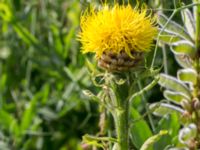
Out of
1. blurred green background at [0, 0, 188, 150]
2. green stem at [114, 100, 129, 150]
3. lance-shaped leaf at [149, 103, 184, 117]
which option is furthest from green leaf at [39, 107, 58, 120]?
green stem at [114, 100, 129, 150]

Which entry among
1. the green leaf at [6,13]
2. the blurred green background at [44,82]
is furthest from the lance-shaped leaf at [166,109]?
the green leaf at [6,13]

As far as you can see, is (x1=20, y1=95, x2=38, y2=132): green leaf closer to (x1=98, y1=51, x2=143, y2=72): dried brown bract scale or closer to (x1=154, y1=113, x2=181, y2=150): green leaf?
(x1=154, y1=113, x2=181, y2=150): green leaf

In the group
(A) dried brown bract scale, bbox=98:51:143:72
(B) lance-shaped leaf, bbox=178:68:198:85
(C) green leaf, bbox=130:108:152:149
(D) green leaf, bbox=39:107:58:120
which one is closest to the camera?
(A) dried brown bract scale, bbox=98:51:143:72

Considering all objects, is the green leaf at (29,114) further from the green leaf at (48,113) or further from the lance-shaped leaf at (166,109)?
A: the lance-shaped leaf at (166,109)

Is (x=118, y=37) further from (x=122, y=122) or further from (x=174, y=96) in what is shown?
(x=174, y=96)

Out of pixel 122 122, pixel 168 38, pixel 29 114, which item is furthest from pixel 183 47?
pixel 29 114

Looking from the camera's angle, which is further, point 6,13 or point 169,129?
point 6,13
